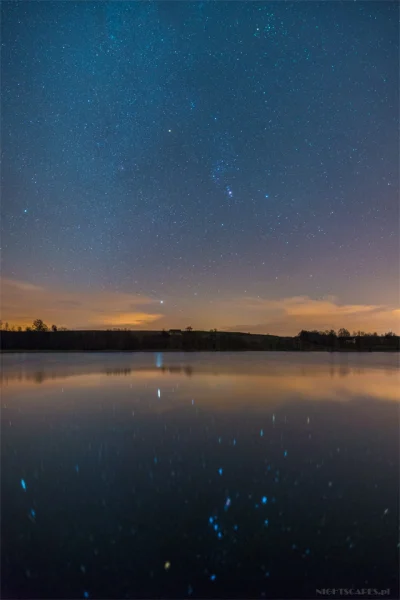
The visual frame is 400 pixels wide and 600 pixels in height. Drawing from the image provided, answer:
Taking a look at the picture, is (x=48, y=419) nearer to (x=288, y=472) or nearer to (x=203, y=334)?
(x=288, y=472)

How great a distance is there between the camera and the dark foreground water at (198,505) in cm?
446

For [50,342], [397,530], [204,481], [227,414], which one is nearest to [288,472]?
[204,481]

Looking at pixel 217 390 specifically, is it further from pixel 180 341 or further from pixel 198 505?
pixel 180 341

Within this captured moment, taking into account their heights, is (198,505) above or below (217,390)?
above

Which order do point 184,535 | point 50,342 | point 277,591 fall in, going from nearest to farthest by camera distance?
1. point 277,591
2. point 184,535
3. point 50,342

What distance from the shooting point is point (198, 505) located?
20.0 feet

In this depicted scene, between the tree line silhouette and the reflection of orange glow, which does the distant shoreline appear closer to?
the tree line silhouette

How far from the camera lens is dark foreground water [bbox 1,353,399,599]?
446cm

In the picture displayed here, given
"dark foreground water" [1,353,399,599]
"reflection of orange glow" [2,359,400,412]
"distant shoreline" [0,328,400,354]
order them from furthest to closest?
1. "distant shoreline" [0,328,400,354]
2. "reflection of orange glow" [2,359,400,412]
3. "dark foreground water" [1,353,399,599]

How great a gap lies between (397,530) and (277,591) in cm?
247

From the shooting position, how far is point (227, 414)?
42.1 ft

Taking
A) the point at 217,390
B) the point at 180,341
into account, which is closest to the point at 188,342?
the point at 180,341

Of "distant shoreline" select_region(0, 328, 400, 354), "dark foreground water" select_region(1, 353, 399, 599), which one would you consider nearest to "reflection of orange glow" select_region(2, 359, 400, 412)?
"dark foreground water" select_region(1, 353, 399, 599)

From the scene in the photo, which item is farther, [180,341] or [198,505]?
[180,341]
